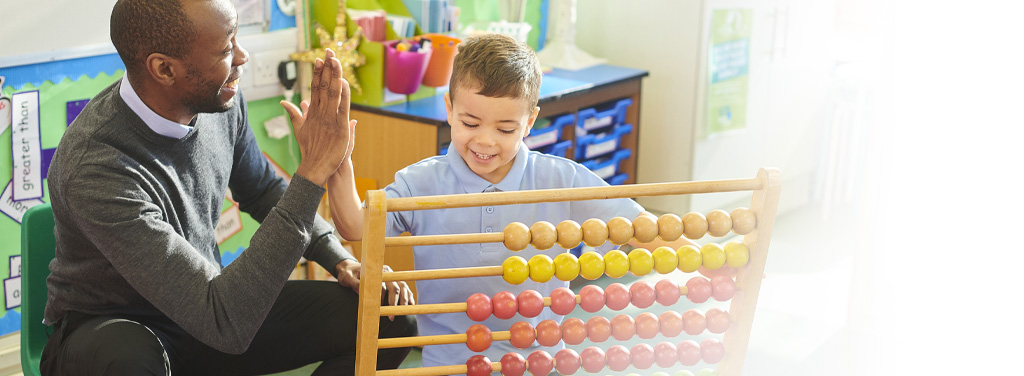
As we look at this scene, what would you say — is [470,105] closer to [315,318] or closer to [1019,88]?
[315,318]

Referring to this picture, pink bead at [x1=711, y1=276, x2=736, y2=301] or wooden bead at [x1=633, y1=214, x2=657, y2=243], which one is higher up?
wooden bead at [x1=633, y1=214, x2=657, y2=243]

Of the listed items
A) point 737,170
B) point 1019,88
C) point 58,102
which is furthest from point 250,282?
point 737,170

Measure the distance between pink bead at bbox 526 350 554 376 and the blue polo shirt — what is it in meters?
0.13

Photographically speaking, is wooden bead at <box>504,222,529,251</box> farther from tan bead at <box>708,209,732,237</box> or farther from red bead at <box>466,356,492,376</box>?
tan bead at <box>708,209,732,237</box>

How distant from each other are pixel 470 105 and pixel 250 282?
1.51 ft

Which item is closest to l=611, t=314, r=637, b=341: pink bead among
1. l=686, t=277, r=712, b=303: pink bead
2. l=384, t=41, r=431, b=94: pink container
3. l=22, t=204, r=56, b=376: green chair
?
l=686, t=277, r=712, b=303: pink bead

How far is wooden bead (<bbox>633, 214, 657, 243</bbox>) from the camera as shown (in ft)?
4.57

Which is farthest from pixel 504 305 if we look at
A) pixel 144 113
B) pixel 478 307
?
pixel 144 113

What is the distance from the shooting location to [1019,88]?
2510 mm

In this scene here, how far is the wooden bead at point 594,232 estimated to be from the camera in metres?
1.37

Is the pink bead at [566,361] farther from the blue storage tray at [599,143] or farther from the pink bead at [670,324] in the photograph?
the blue storage tray at [599,143]

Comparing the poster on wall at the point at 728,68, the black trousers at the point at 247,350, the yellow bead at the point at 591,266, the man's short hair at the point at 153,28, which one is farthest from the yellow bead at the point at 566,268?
the poster on wall at the point at 728,68

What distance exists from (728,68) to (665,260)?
92.5 inches

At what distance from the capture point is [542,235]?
4.45 ft
